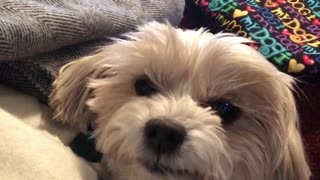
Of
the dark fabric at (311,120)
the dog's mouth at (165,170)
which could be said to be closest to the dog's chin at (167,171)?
the dog's mouth at (165,170)

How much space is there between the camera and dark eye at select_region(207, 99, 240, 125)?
964 mm

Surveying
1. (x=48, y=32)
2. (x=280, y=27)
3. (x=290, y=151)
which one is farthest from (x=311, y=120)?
(x=48, y=32)

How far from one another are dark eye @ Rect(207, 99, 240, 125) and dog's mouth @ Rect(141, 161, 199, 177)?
13cm

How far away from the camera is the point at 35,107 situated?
3.26 ft

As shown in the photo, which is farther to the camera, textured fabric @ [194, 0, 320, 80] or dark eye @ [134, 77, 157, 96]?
textured fabric @ [194, 0, 320, 80]

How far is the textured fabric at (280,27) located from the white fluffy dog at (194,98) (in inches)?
10.5

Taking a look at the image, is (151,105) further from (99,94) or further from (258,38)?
(258,38)

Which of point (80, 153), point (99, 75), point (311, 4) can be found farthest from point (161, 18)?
point (311, 4)

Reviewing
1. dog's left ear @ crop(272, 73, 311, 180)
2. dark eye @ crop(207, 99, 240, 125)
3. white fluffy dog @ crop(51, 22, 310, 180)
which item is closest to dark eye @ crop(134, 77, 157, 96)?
white fluffy dog @ crop(51, 22, 310, 180)

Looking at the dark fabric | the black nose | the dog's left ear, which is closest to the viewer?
the black nose

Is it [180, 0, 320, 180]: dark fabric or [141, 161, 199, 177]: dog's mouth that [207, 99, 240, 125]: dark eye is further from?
[180, 0, 320, 180]: dark fabric

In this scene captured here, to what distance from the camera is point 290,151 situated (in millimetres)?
968

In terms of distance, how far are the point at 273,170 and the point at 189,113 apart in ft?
0.62

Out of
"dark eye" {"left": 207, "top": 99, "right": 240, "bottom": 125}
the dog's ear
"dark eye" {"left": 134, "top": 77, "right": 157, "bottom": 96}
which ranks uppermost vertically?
"dark eye" {"left": 207, "top": 99, "right": 240, "bottom": 125}
